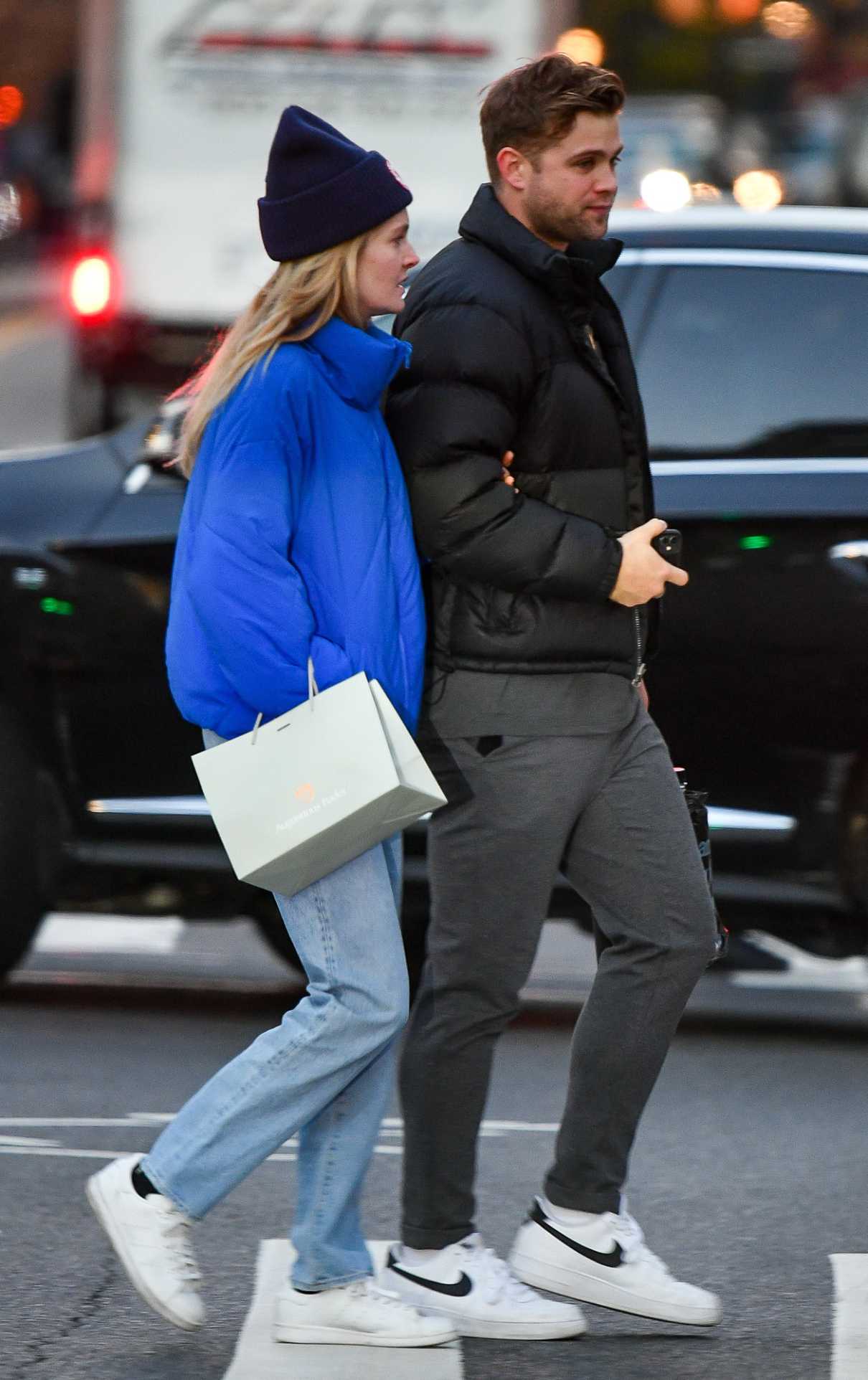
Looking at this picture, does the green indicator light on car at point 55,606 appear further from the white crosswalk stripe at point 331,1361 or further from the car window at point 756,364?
the white crosswalk stripe at point 331,1361

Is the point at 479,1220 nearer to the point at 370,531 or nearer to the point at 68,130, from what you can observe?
the point at 370,531

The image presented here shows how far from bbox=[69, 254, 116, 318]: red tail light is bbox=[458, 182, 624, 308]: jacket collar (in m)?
9.00

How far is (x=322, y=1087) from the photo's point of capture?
3936mm

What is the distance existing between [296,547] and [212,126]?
9.66 meters

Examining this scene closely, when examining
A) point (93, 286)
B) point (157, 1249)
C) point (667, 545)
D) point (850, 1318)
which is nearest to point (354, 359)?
point (667, 545)

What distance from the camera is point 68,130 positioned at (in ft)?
249

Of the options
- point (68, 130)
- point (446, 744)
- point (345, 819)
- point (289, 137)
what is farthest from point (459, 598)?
point (68, 130)

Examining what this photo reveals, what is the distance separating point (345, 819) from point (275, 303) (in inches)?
30.0

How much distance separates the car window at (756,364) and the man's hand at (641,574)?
1.98 meters

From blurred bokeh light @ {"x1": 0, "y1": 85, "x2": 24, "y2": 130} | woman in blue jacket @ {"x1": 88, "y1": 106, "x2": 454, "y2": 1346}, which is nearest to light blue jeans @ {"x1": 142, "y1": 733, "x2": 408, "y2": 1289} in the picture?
woman in blue jacket @ {"x1": 88, "y1": 106, "x2": 454, "y2": 1346}

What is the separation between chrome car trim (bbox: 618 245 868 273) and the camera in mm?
6062

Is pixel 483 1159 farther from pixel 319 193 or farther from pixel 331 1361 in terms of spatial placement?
pixel 319 193

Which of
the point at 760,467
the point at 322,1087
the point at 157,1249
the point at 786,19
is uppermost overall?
the point at 760,467

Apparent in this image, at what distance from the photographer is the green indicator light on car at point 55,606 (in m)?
6.14
